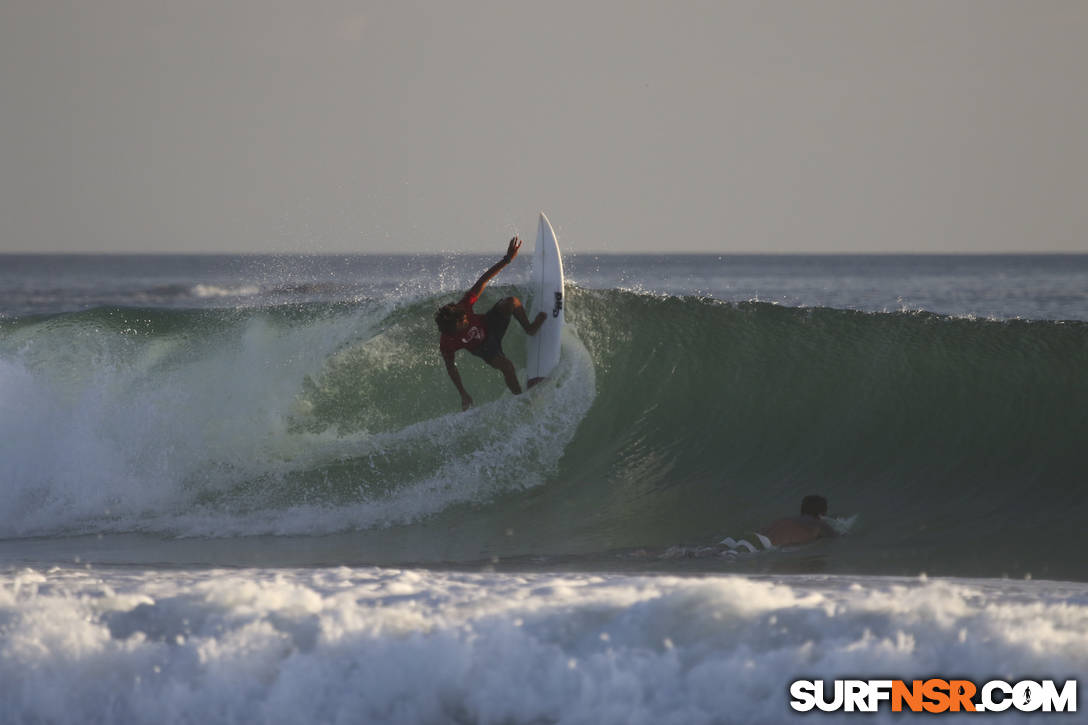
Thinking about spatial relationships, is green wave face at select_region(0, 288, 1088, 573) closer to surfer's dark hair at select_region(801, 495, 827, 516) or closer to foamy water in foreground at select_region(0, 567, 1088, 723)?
surfer's dark hair at select_region(801, 495, 827, 516)

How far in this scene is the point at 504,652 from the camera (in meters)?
3.46

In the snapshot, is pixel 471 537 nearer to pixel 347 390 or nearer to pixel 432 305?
pixel 347 390

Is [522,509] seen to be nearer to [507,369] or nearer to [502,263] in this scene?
[507,369]

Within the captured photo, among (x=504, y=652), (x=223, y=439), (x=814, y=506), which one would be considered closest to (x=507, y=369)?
(x=223, y=439)

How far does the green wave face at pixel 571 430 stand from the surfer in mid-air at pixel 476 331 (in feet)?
0.94

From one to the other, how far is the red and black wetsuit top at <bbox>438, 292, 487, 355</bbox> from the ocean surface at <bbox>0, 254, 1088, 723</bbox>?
522mm

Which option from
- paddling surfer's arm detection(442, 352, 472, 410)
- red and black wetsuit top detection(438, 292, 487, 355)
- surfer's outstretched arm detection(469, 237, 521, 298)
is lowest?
paddling surfer's arm detection(442, 352, 472, 410)

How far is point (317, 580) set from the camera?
432 cm

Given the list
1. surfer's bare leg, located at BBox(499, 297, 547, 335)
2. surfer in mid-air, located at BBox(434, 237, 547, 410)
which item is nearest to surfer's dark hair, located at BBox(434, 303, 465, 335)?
surfer in mid-air, located at BBox(434, 237, 547, 410)

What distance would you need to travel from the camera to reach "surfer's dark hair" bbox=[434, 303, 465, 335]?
712 centimetres

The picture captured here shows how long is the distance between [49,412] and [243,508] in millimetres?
2288

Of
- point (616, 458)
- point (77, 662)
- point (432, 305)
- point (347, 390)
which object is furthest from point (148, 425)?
point (77, 662)

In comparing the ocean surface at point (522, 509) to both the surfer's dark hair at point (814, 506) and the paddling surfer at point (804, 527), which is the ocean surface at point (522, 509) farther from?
the surfer's dark hair at point (814, 506)

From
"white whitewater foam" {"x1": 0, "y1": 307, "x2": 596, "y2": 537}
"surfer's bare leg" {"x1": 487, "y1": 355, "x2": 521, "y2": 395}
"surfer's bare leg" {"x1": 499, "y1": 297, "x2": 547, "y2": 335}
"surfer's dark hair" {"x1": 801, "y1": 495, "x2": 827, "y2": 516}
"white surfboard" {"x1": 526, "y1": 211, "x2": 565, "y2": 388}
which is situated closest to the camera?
"surfer's dark hair" {"x1": 801, "y1": 495, "x2": 827, "y2": 516}
